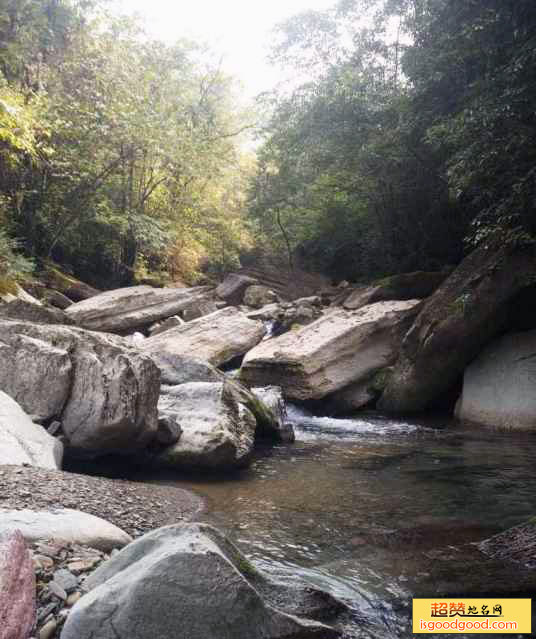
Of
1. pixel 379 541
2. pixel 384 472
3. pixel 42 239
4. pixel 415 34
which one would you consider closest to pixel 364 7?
pixel 415 34

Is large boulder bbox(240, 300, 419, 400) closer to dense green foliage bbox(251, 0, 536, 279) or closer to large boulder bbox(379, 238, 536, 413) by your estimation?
large boulder bbox(379, 238, 536, 413)

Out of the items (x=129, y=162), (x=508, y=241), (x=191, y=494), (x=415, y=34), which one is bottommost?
(x=191, y=494)

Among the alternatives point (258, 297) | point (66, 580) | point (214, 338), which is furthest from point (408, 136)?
point (66, 580)

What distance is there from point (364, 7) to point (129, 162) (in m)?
10.8

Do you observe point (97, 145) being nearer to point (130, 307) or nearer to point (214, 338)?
point (130, 307)

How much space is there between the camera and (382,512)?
19.2 ft

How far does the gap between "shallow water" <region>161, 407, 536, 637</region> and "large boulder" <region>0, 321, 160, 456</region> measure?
124cm

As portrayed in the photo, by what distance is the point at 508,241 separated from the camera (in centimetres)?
1039

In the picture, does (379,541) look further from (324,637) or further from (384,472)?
(384,472)

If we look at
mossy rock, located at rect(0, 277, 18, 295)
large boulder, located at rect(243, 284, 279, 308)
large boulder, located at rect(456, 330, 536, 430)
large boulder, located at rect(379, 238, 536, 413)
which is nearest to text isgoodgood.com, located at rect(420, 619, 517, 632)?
large boulder, located at rect(379, 238, 536, 413)

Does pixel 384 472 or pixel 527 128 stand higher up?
pixel 527 128

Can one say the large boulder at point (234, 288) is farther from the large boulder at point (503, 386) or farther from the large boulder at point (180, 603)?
the large boulder at point (180, 603)

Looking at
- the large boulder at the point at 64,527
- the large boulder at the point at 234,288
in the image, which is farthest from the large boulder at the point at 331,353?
the large boulder at the point at 234,288

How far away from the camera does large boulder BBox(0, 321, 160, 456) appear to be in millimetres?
6969
